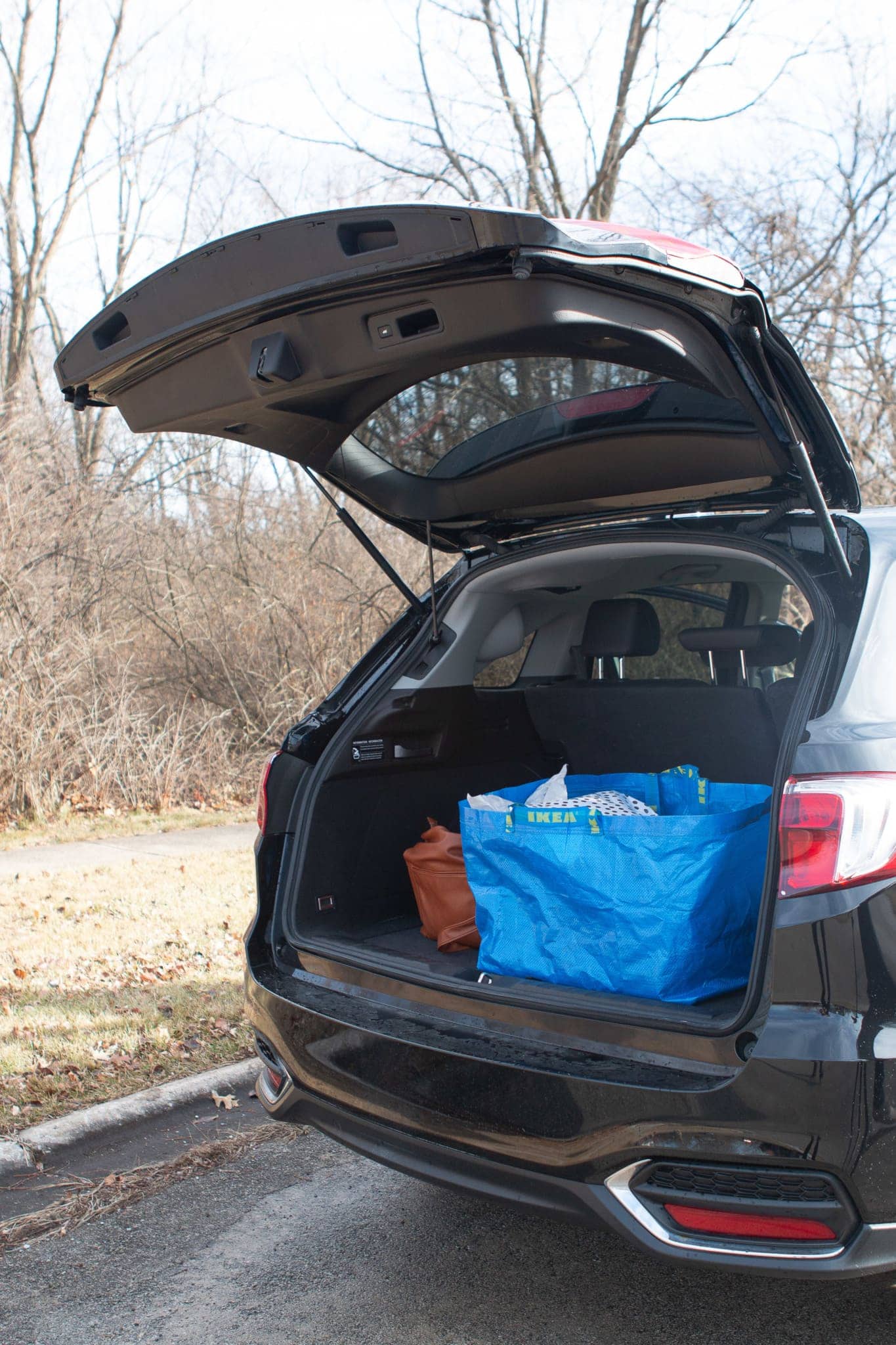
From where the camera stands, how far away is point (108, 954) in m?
5.04

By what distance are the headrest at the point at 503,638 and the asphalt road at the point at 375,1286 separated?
1.62m

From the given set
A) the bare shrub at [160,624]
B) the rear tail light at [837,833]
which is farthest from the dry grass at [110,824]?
the rear tail light at [837,833]

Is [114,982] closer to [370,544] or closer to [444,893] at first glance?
[444,893]

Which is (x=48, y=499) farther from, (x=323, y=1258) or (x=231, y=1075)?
(x=323, y=1258)

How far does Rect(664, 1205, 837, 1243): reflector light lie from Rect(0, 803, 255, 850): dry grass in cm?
663

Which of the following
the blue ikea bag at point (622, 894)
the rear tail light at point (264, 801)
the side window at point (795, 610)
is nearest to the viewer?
the blue ikea bag at point (622, 894)

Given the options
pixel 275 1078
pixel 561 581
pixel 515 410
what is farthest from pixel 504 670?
pixel 275 1078

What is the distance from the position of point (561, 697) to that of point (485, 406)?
1200 mm

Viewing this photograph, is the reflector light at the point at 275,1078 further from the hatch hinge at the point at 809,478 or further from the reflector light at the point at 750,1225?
the hatch hinge at the point at 809,478

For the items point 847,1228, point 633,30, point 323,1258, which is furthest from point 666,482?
point 633,30

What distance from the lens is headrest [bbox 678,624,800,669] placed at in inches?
132

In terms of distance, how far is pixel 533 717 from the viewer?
3.79 metres

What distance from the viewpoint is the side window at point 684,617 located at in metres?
4.02

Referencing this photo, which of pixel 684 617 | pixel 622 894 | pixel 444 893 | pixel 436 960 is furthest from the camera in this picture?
pixel 684 617
